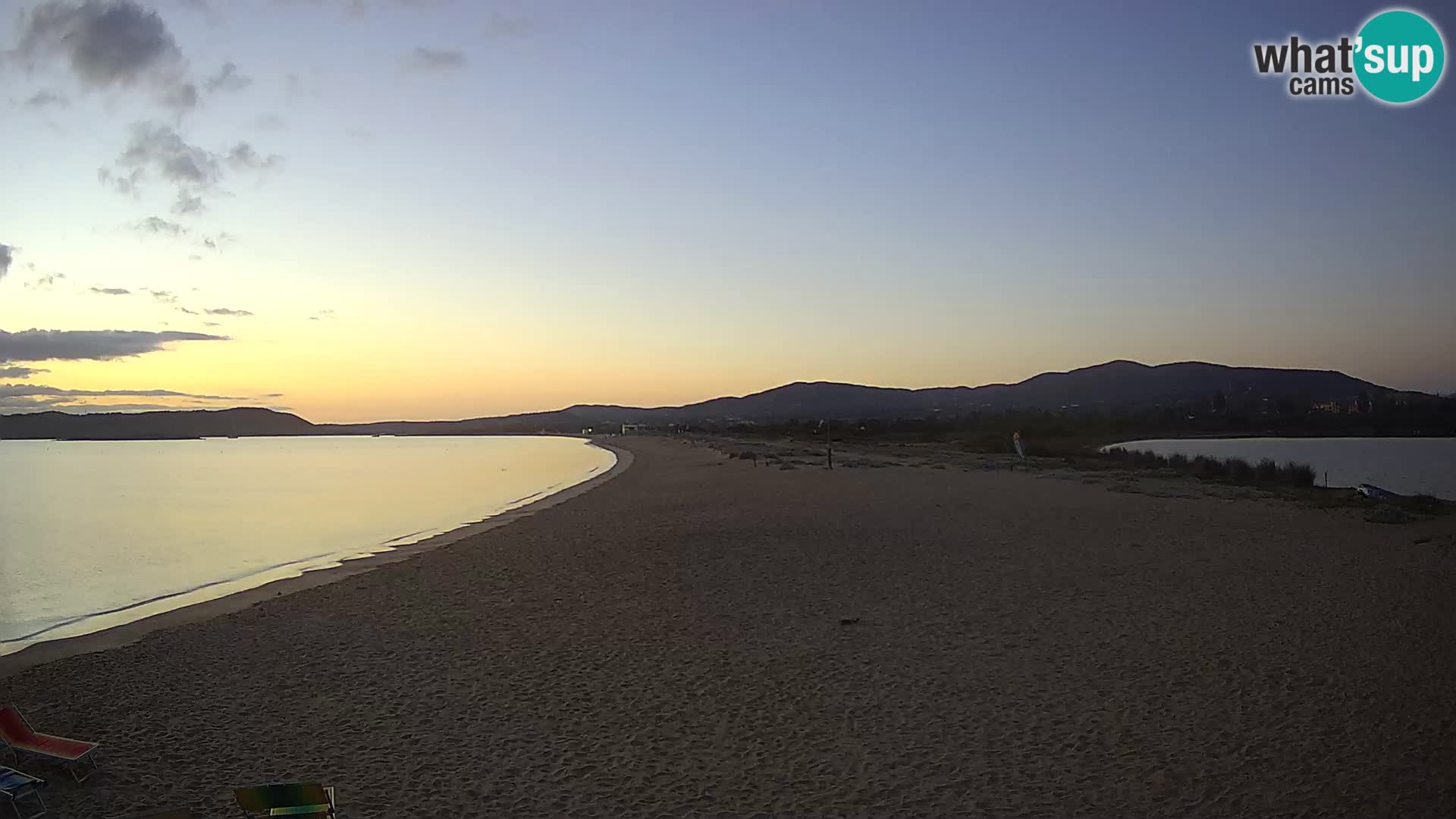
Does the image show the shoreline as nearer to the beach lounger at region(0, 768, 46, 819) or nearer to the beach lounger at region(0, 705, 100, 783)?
the beach lounger at region(0, 705, 100, 783)

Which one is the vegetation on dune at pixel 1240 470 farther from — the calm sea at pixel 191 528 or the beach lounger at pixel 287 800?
the beach lounger at pixel 287 800

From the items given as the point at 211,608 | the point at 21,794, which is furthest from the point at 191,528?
the point at 21,794

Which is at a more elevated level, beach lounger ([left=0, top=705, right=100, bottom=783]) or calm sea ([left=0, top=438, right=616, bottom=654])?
beach lounger ([left=0, top=705, right=100, bottom=783])

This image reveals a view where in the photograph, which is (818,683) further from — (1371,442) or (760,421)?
(760,421)

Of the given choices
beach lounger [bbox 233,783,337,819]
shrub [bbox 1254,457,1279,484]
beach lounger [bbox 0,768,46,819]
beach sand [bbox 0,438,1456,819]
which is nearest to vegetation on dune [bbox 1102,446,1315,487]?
shrub [bbox 1254,457,1279,484]

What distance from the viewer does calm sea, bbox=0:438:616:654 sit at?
13.6 m

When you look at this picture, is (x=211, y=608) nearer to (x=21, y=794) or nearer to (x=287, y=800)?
(x=21, y=794)

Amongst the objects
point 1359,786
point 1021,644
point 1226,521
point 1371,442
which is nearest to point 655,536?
point 1021,644

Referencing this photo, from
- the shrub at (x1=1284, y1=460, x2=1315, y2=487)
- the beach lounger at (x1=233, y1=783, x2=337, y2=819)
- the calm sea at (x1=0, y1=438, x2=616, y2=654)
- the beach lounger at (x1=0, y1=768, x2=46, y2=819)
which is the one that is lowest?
the calm sea at (x1=0, y1=438, x2=616, y2=654)

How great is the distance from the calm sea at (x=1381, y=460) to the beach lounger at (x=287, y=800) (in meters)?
31.6

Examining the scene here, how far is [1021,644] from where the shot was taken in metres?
7.87

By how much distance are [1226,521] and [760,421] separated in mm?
144700

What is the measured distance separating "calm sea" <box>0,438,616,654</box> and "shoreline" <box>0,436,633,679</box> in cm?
40

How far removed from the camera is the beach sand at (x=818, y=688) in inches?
200
